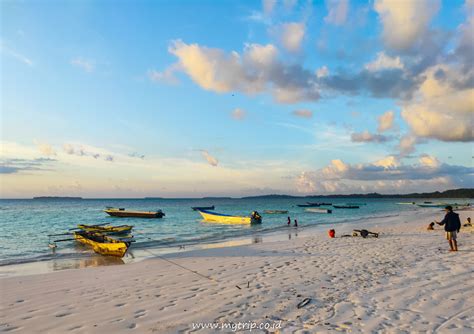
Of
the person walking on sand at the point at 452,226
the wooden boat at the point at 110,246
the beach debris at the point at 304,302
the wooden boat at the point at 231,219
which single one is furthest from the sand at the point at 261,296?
the wooden boat at the point at 231,219

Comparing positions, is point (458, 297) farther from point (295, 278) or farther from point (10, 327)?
point (10, 327)

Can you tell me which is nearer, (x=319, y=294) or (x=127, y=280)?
(x=319, y=294)

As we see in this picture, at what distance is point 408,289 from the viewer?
8.15m

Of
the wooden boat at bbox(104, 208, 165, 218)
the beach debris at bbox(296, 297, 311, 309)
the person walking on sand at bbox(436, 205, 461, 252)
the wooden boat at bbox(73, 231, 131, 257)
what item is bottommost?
the wooden boat at bbox(104, 208, 165, 218)

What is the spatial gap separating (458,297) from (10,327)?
990cm

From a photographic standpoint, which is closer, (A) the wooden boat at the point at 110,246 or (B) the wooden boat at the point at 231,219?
(A) the wooden boat at the point at 110,246

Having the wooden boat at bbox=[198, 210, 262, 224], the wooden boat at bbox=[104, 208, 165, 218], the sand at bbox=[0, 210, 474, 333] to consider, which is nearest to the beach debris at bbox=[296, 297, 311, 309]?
the sand at bbox=[0, 210, 474, 333]

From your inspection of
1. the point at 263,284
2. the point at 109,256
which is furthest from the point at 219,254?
the point at 263,284

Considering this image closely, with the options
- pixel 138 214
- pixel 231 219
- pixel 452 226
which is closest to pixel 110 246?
pixel 452 226

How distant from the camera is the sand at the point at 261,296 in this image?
20.7 ft

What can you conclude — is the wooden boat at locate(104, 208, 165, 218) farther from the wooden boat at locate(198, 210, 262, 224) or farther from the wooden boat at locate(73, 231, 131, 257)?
the wooden boat at locate(73, 231, 131, 257)

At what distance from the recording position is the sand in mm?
6301

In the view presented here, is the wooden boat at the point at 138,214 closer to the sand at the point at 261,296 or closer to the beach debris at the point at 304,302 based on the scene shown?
the sand at the point at 261,296

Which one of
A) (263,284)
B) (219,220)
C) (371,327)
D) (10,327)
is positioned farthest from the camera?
(219,220)
